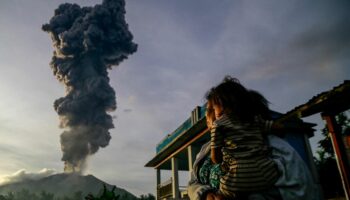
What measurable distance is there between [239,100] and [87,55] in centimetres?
5579

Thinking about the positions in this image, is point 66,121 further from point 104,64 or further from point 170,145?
point 170,145

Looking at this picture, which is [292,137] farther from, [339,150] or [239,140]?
[239,140]

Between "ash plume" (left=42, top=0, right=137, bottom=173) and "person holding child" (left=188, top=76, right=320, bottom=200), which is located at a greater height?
"ash plume" (left=42, top=0, right=137, bottom=173)

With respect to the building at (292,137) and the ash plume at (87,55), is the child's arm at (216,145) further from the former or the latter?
the ash plume at (87,55)

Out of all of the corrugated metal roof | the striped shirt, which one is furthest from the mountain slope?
the striped shirt

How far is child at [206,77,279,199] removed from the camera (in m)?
1.22

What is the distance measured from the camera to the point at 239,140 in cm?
142

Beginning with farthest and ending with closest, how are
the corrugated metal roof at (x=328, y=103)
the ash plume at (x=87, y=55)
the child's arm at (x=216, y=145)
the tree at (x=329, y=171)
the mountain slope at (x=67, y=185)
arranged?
the mountain slope at (x=67, y=185) < the ash plume at (x=87, y=55) < the tree at (x=329, y=171) < the corrugated metal roof at (x=328, y=103) < the child's arm at (x=216, y=145)

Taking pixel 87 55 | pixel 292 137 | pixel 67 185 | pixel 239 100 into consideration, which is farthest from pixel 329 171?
pixel 67 185

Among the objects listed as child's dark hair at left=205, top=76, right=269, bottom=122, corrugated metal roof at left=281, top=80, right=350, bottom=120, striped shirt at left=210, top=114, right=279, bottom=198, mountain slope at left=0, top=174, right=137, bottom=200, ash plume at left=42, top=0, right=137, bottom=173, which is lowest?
striped shirt at left=210, top=114, right=279, bottom=198

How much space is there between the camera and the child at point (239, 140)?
1.22m

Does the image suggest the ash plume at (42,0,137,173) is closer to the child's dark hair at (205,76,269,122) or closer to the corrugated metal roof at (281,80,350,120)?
the corrugated metal roof at (281,80,350,120)

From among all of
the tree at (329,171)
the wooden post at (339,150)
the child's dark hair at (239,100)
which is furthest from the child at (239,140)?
the tree at (329,171)

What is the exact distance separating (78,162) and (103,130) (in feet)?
78.6
